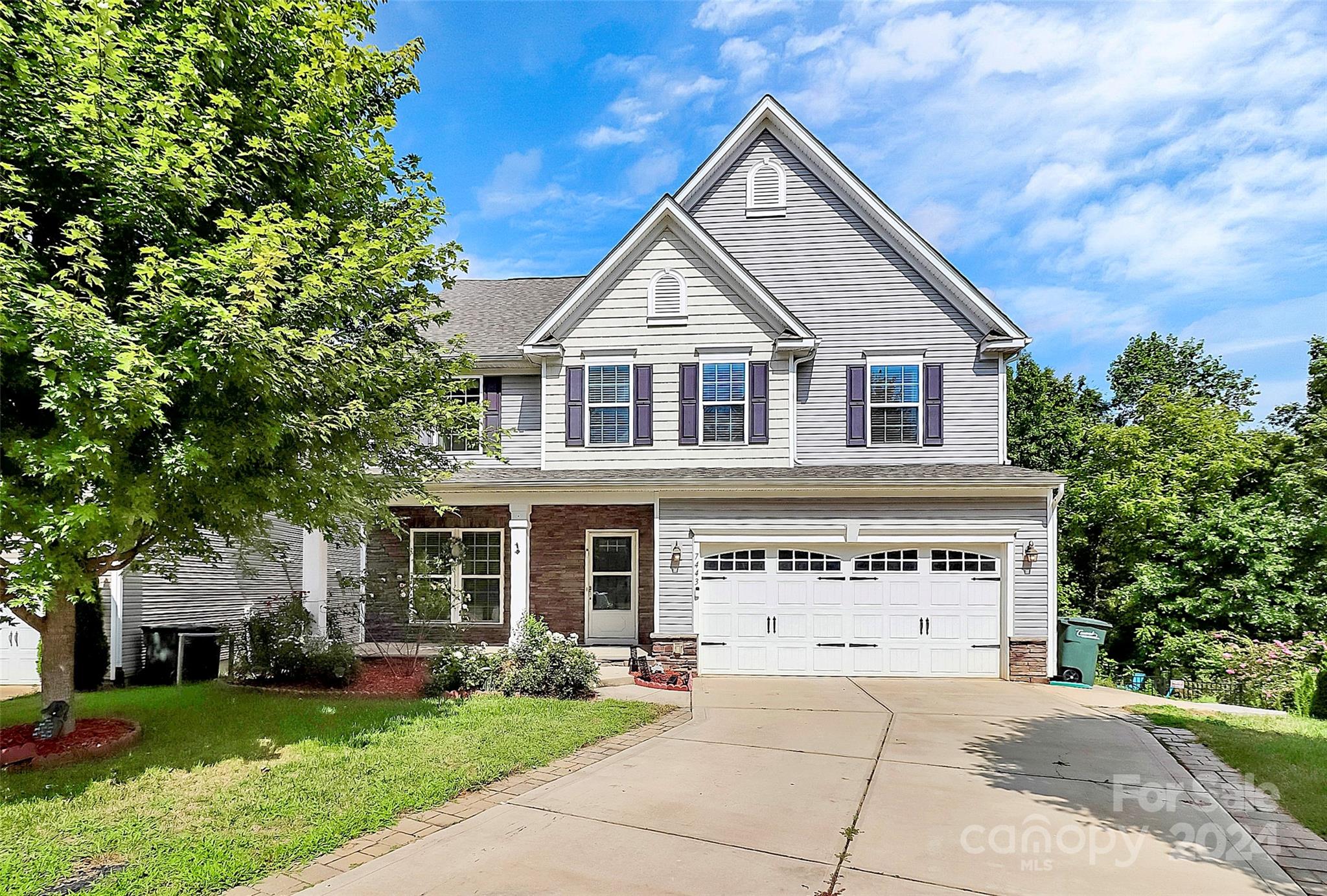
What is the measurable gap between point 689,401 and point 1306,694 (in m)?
11.0

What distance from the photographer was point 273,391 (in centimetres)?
667

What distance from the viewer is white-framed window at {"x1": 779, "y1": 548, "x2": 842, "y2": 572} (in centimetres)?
1333

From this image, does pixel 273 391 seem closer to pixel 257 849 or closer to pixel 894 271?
pixel 257 849

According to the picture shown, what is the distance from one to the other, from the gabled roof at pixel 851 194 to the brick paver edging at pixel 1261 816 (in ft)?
26.2

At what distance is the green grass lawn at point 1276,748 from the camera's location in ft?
20.8

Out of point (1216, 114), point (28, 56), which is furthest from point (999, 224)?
point (28, 56)

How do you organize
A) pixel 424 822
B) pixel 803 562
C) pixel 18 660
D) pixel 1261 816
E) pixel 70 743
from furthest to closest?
pixel 803 562
pixel 18 660
pixel 70 743
pixel 1261 816
pixel 424 822

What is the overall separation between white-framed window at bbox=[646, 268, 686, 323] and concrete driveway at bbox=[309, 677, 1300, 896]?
7.84 m

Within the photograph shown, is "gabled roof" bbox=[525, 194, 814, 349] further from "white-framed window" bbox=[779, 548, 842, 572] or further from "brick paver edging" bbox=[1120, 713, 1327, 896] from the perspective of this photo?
"brick paver edging" bbox=[1120, 713, 1327, 896]

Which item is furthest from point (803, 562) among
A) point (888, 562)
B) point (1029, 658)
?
point (1029, 658)

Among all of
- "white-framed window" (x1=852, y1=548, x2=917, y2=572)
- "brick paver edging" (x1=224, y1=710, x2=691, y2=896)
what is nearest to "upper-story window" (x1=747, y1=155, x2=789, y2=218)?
"white-framed window" (x1=852, y1=548, x2=917, y2=572)

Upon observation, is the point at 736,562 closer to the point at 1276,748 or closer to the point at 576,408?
the point at 576,408

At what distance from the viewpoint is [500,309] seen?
17.0m

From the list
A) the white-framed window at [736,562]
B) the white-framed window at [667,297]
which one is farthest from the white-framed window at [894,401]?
the white-framed window at [667,297]
